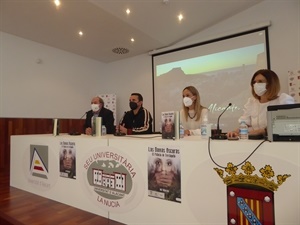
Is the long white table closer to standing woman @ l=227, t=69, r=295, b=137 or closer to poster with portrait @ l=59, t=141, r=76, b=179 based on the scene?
poster with portrait @ l=59, t=141, r=76, b=179

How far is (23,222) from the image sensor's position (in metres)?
1.51

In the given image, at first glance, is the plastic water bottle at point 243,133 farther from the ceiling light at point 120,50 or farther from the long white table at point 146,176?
the ceiling light at point 120,50

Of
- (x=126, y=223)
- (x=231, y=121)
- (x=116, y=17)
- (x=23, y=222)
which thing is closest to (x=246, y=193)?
(x=126, y=223)

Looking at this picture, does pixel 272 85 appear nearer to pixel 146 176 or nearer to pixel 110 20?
pixel 146 176

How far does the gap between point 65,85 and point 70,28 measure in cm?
140

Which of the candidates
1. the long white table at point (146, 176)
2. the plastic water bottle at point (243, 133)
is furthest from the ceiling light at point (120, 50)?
the plastic water bottle at point (243, 133)

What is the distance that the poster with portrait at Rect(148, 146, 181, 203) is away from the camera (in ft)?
4.17

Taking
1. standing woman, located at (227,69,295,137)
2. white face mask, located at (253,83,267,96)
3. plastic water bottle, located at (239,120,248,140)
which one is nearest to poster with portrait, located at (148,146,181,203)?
plastic water bottle, located at (239,120,248,140)

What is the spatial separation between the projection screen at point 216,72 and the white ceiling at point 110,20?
38 centimetres

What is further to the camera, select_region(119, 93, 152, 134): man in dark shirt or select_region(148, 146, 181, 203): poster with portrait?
select_region(119, 93, 152, 134): man in dark shirt

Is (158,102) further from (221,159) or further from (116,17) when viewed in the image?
(221,159)

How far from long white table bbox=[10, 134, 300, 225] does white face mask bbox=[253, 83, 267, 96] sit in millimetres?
568

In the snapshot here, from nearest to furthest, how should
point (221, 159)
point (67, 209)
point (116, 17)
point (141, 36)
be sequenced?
point (221, 159), point (67, 209), point (116, 17), point (141, 36)

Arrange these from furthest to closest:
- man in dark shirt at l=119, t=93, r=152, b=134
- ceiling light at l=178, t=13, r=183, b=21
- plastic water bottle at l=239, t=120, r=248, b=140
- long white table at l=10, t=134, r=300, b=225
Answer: ceiling light at l=178, t=13, r=183, b=21 < man in dark shirt at l=119, t=93, r=152, b=134 < plastic water bottle at l=239, t=120, r=248, b=140 < long white table at l=10, t=134, r=300, b=225
